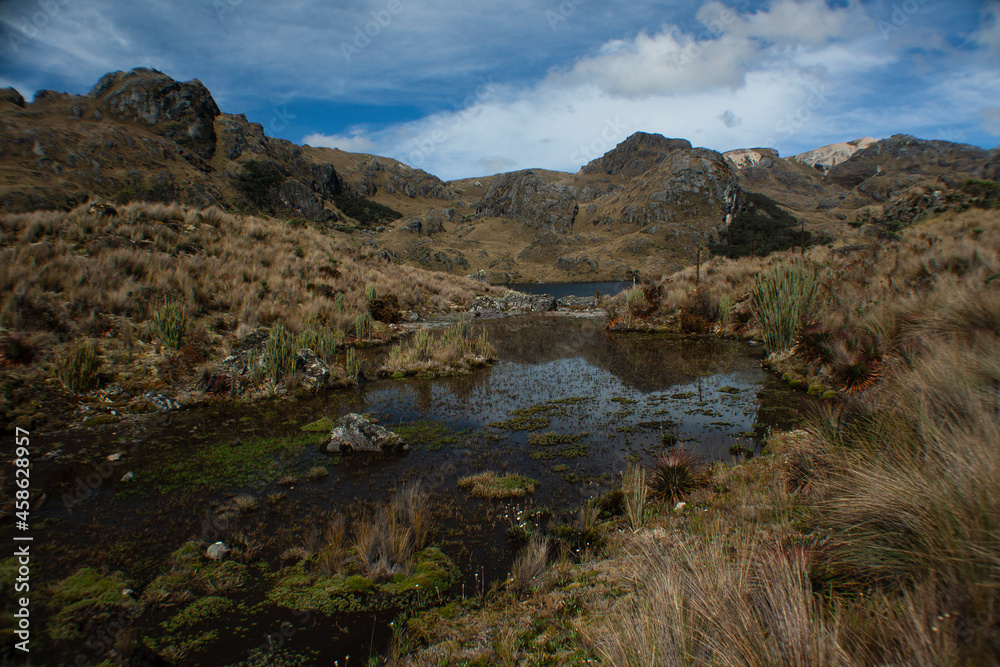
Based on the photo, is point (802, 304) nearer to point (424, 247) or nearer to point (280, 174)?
point (424, 247)

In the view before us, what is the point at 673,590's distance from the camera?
89.8 inches

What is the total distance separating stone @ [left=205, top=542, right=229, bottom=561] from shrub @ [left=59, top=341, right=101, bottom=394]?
6.74 m

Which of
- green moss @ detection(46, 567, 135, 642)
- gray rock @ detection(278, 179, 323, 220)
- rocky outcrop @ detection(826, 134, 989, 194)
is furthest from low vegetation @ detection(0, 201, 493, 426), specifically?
Answer: rocky outcrop @ detection(826, 134, 989, 194)

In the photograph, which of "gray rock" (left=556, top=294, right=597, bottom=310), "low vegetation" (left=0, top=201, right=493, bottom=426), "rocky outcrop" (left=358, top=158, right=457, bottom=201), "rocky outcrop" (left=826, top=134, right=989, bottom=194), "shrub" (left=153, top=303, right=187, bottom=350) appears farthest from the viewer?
"rocky outcrop" (left=358, top=158, right=457, bottom=201)

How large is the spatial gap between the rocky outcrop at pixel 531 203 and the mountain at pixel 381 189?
550 millimetres

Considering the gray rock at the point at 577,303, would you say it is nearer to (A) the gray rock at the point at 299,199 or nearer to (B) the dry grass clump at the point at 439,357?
(B) the dry grass clump at the point at 439,357

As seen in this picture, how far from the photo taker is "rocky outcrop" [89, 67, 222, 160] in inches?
3141

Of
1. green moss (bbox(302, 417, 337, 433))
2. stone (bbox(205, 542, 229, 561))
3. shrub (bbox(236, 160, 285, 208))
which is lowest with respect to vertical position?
stone (bbox(205, 542, 229, 561))

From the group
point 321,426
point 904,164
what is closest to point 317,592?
point 321,426

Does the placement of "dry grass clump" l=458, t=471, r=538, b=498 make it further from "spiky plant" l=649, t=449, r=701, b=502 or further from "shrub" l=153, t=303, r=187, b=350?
"shrub" l=153, t=303, r=187, b=350

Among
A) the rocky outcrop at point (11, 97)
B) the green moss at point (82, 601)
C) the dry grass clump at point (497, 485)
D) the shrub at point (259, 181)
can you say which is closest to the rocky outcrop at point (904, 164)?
the shrub at point (259, 181)

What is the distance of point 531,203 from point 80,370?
146415 millimetres

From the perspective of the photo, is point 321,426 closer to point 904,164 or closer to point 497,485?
point 497,485

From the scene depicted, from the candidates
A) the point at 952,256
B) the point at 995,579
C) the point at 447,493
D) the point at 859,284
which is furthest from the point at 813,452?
the point at 859,284
